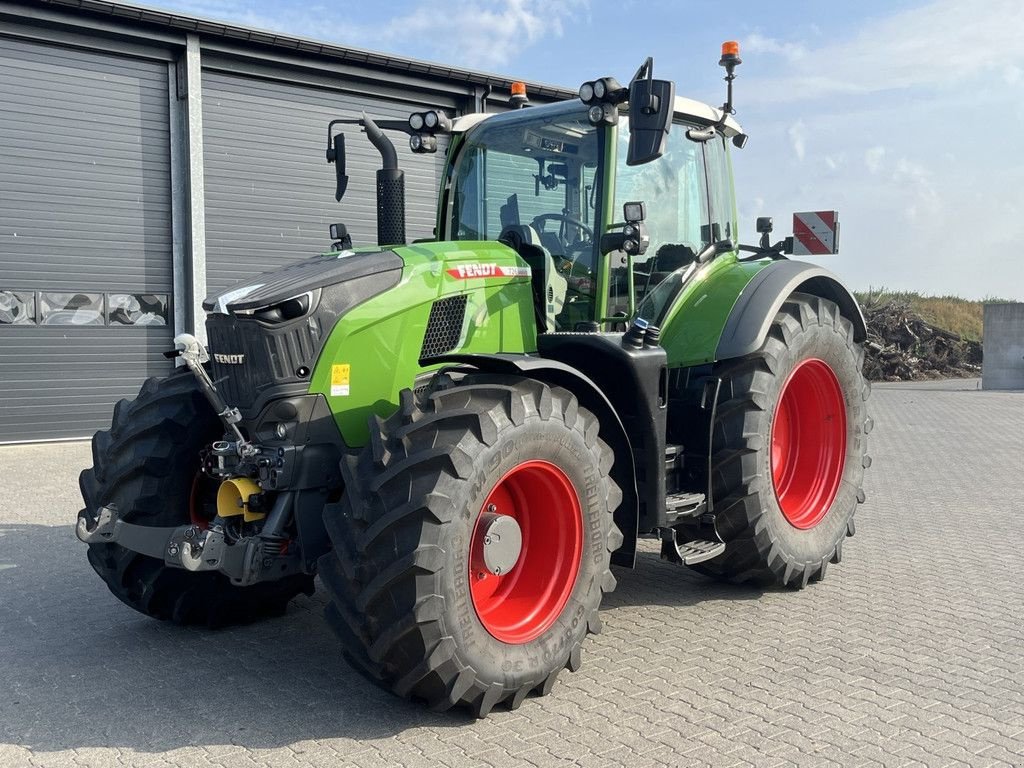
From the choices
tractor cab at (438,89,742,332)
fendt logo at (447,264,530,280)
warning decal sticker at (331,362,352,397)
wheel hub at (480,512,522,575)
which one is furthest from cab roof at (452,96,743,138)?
wheel hub at (480,512,522,575)

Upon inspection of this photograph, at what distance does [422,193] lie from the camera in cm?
1450

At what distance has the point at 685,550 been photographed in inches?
193

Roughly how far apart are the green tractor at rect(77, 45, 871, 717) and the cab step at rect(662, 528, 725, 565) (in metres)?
0.02

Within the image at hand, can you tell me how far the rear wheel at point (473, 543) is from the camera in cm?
347

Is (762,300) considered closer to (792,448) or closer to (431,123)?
(792,448)

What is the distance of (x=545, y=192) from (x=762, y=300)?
126 cm

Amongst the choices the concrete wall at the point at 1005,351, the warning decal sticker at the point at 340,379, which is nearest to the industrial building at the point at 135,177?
the warning decal sticker at the point at 340,379

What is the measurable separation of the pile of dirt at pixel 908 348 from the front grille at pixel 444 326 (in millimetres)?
19221

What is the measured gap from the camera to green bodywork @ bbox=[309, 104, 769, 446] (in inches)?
162

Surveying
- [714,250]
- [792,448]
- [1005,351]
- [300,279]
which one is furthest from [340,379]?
[1005,351]

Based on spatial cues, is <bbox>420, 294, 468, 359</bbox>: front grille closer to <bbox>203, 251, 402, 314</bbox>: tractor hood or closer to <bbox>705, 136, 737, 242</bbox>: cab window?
<bbox>203, 251, 402, 314</bbox>: tractor hood

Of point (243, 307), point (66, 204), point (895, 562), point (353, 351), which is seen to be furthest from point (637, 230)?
point (66, 204)

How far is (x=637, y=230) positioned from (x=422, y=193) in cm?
1015

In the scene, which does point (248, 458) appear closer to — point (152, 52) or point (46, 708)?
point (46, 708)
